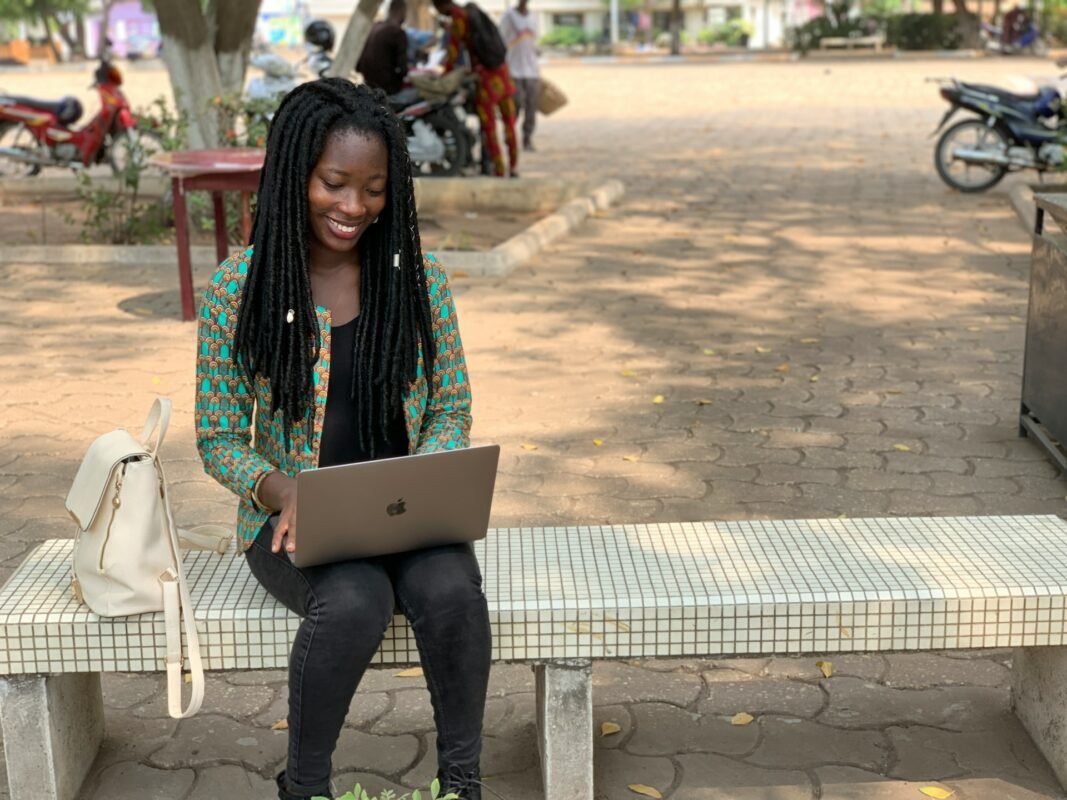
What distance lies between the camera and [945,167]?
12.4 metres

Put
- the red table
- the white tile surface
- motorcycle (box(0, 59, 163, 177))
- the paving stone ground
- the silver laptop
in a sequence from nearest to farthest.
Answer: the silver laptop < the white tile surface < the paving stone ground < the red table < motorcycle (box(0, 59, 163, 177))

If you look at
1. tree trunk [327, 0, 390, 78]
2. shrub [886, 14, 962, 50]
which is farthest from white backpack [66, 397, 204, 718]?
shrub [886, 14, 962, 50]

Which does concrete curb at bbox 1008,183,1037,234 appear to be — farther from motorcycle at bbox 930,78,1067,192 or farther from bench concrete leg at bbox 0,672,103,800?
bench concrete leg at bbox 0,672,103,800

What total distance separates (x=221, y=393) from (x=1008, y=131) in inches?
395

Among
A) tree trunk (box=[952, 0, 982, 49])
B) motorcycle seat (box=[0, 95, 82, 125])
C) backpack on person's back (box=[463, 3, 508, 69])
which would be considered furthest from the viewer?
Answer: tree trunk (box=[952, 0, 982, 49])

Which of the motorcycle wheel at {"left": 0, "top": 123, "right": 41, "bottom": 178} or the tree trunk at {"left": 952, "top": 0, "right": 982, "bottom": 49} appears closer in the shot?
the motorcycle wheel at {"left": 0, "top": 123, "right": 41, "bottom": 178}

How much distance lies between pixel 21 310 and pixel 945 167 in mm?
7822

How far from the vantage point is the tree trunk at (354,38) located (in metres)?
9.94

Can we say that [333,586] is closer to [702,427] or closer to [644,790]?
[644,790]

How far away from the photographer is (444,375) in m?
3.17

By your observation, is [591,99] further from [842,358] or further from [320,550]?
[320,550]

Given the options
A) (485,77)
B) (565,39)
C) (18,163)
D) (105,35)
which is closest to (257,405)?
(485,77)

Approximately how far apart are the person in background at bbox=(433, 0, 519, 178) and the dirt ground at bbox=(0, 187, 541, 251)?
85 cm

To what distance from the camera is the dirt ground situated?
9.95 meters
